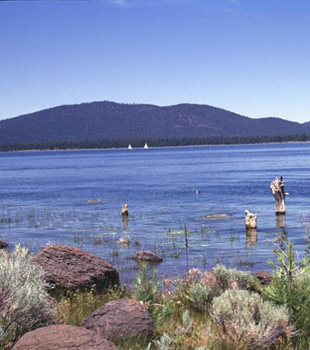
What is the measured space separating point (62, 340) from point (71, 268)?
6592mm

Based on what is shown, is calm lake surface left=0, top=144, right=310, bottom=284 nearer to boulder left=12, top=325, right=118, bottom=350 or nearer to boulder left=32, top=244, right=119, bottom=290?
boulder left=32, top=244, right=119, bottom=290

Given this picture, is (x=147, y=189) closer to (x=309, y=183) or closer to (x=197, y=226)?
(x=309, y=183)

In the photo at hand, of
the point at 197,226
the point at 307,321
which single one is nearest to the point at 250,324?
the point at 307,321

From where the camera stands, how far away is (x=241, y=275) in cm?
1217

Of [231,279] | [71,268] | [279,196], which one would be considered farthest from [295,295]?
[279,196]

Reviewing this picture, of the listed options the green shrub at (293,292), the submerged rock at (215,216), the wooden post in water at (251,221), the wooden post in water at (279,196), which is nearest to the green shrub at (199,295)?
the green shrub at (293,292)

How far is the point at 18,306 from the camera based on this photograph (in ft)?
25.2

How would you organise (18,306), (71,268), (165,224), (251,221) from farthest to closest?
(165,224), (251,221), (71,268), (18,306)

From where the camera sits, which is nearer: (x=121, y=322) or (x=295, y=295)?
(x=121, y=322)

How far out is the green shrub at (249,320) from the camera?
830 centimetres

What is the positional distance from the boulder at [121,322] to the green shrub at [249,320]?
1.04 metres

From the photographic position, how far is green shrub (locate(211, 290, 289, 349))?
327 inches

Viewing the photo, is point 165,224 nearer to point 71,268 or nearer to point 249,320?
point 71,268

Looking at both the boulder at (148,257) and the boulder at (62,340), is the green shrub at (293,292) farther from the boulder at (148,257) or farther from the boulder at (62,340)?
the boulder at (148,257)
